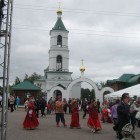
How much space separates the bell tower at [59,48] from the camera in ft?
222

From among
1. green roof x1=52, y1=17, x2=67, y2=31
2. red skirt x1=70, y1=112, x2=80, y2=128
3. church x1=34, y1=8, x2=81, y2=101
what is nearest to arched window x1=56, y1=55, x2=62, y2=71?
church x1=34, y1=8, x2=81, y2=101

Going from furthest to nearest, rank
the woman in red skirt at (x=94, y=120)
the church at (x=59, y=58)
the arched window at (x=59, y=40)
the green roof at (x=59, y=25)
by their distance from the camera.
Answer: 1. the arched window at (x=59, y=40)
2. the green roof at (x=59, y=25)
3. the church at (x=59, y=58)
4. the woman in red skirt at (x=94, y=120)

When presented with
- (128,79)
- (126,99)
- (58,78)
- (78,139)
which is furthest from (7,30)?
(58,78)

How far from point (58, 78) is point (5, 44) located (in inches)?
2324

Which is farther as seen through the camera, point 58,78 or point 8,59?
point 58,78

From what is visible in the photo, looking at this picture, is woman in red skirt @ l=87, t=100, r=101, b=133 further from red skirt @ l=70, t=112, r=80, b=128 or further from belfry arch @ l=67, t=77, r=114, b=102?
belfry arch @ l=67, t=77, r=114, b=102

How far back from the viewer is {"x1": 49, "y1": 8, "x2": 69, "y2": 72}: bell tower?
6775cm

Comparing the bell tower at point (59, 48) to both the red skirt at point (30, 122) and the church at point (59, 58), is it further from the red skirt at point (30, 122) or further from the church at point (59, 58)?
the red skirt at point (30, 122)

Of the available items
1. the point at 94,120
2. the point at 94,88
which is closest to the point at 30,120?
the point at 94,120

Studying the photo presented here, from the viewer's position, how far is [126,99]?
1148 centimetres

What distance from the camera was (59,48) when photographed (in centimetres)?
6781

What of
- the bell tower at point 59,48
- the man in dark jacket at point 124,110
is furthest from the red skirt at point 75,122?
the bell tower at point 59,48

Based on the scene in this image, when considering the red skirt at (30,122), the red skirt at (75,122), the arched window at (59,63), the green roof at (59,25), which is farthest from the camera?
the arched window at (59,63)

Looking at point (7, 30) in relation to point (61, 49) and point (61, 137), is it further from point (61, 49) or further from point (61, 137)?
point (61, 49)
